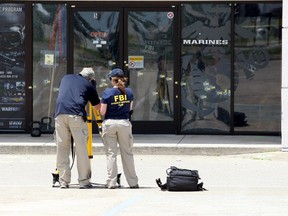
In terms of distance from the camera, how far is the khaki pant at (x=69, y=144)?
14.8 metres

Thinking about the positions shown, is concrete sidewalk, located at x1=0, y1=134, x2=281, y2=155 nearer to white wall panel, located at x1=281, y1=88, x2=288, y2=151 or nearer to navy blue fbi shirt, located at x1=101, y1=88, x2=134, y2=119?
white wall panel, located at x1=281, y1=88, x2=288, y2=151

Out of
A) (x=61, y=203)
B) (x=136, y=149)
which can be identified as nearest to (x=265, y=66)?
(x=136, y=149)


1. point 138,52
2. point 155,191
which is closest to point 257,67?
point 138,52

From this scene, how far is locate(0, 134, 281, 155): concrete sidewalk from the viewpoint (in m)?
19.7

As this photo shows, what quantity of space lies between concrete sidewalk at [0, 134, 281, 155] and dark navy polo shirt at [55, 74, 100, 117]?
4.91m

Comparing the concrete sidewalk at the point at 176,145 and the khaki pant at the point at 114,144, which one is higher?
the khaki pant at the point at 114,144

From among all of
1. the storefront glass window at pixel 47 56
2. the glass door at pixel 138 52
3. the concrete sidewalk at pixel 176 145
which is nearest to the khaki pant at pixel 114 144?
the concrete sidewalk at pixel 176 145

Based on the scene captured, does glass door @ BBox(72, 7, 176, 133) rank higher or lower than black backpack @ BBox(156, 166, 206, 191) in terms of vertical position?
higher

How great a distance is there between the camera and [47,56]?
72.9 ft

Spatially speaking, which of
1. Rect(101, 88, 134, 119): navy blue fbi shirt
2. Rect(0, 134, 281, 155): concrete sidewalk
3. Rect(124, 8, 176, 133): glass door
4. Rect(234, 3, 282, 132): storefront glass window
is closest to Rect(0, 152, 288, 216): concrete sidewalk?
Rect(0, 134, 281, 155): concrete sidewalk

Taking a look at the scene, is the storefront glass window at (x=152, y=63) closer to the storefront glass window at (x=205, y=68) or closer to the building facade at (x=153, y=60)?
the building facade at (x=153, y=60)

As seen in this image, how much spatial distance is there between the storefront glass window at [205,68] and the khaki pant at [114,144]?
23.5 ft

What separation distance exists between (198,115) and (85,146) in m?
7.53

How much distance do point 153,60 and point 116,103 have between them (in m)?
7.23
